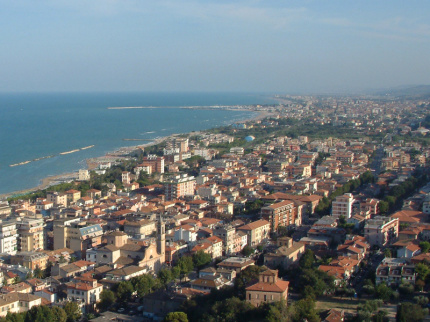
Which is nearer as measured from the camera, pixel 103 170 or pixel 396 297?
pixel 396 297

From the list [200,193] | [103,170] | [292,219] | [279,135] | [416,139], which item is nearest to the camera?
[292,219]

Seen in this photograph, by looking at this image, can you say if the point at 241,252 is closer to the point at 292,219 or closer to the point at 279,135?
the point at 292,219

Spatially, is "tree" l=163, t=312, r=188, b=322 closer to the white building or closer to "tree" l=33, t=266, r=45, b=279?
"tree" l=33, t=266, r=45, b=279

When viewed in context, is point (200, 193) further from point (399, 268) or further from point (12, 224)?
point (399, 268)

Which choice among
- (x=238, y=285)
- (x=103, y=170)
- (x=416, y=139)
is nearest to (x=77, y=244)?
(x=238, y=285)

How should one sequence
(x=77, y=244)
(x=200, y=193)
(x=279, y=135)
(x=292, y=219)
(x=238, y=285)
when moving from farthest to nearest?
(x=279, y=135) < (x=200, y=193) < (x=292, y=219) < (x=77, y=244) < (x=238, y=285)

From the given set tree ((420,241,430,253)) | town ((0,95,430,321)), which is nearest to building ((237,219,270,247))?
town ((0,95,430,321))

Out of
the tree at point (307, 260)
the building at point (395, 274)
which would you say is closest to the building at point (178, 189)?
the tree at point (307, 260)
